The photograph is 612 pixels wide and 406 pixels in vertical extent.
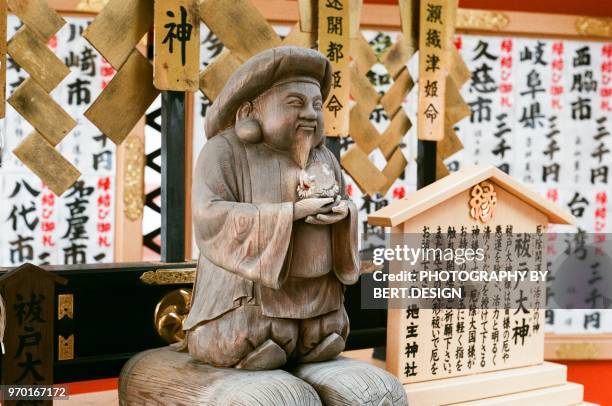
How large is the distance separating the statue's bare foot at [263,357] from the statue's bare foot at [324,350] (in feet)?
0.44

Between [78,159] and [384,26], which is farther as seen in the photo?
[384,26]

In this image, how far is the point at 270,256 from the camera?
2.26m

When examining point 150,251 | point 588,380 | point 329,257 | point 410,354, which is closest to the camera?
point 329,257

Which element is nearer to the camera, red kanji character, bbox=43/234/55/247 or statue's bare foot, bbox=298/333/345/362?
statue's bare foot, bbox=298/333/345/362

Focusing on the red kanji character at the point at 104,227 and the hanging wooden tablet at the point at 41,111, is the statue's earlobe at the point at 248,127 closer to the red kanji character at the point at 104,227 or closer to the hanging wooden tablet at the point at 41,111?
the hanging wooden tablet at the point at 41,111

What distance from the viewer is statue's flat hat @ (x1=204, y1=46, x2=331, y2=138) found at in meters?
2.39

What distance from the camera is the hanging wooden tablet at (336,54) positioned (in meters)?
3.32

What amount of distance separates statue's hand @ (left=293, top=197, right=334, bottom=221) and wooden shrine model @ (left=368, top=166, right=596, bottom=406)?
0.59 m

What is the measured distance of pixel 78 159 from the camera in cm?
409

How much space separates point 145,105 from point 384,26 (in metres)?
1.83

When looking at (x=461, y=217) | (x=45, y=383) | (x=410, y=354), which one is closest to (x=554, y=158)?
(x=461, y=217)

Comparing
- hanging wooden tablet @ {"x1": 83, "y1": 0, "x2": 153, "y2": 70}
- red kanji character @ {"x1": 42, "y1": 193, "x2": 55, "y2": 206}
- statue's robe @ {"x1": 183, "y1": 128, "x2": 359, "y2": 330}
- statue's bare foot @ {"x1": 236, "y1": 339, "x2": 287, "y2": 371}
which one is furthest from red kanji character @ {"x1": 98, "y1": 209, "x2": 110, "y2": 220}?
statue's bare foot @ {"x1": 236, "y1": 339, "x2": 287, "y2": 371}

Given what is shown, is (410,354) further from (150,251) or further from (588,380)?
(588,380)

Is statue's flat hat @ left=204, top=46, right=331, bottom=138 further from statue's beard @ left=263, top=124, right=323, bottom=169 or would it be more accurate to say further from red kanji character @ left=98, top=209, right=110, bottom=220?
red kanji character @ left=98, top=209, right=110, bottom=220
